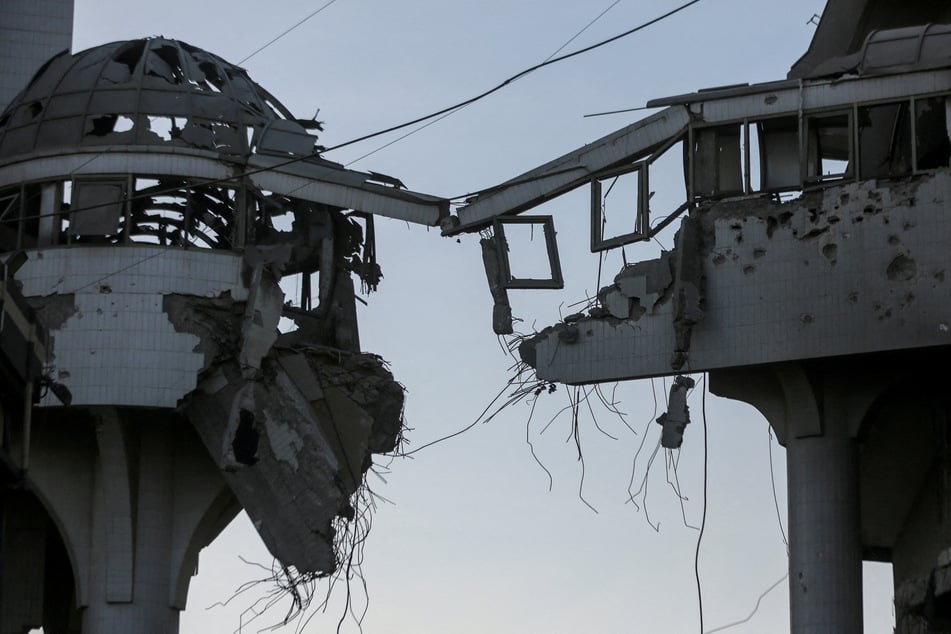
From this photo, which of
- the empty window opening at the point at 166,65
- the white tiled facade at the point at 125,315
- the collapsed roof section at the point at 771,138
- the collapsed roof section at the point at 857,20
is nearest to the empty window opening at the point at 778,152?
the collapsed roof section at the point at 771,138

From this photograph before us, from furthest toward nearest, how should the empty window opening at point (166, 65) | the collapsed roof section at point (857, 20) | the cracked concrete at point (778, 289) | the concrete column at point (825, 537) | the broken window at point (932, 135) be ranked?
the empty window opening at point (166, 65) → the collapsed roof section at point (857, 20) → the broken window at point (932, 135) → the concrete column at point (825, 537) → the cracked concrete at point (778, 289)

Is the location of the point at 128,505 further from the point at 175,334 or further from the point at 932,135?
the point at 932,135

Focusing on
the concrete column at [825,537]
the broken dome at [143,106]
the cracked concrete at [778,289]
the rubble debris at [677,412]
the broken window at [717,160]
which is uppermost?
the broken dome at [143,106]

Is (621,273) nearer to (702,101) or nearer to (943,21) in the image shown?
(702,101)

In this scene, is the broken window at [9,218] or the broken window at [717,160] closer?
the broken window at [717,160]

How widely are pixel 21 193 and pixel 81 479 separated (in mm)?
6416

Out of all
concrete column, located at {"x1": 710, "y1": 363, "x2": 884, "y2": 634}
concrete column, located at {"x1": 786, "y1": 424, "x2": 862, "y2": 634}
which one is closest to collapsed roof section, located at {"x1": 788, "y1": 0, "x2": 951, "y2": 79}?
concrete column, located at {"x1": 710, "y1": 363, "x2": 884, "y2": 634}

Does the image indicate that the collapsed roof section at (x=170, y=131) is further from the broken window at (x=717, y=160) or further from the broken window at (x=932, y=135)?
the broken window at (x=932, y=135)

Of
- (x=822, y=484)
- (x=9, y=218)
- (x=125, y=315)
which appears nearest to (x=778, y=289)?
(x=822, y=484)

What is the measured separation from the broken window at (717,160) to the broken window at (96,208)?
43.1 ft

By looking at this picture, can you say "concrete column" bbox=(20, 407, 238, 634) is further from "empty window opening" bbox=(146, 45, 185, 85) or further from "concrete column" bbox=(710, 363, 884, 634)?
"concrete column" bbox=(710, 363, 884, 634)

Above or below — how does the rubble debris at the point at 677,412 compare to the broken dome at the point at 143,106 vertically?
below

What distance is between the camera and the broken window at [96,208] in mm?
44375

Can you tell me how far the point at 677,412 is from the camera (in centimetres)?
3788
